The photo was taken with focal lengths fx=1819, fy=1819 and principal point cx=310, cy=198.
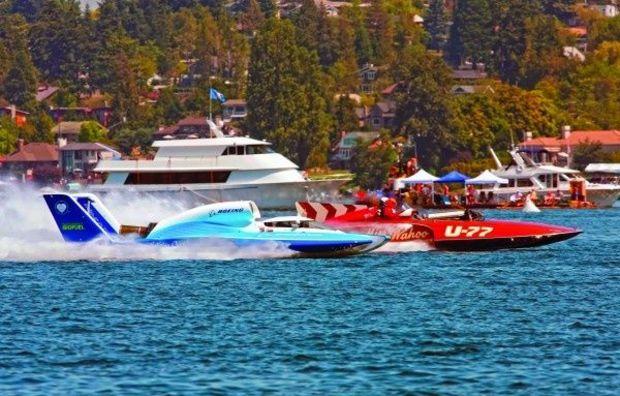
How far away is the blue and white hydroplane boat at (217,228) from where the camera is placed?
57.5 m

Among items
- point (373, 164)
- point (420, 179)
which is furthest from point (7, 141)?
point (420, 179)

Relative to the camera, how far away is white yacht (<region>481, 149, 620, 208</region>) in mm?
119394

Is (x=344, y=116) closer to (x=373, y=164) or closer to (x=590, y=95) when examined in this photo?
(x=590, y=95)

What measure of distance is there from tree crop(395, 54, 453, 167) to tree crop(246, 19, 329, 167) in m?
9.47

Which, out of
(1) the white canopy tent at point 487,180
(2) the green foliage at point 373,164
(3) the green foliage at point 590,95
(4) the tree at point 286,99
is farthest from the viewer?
(3) the green foliage at point 590,95

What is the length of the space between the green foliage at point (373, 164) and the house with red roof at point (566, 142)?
11.7 metres

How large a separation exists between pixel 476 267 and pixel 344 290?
8.40 metres

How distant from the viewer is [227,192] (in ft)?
380

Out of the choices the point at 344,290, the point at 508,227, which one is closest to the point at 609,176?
the point at 508,227

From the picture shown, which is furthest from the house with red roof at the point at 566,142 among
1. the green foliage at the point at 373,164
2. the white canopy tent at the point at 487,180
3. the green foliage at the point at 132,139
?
the green foliage at the point at 132,139

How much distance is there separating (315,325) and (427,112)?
119309mm

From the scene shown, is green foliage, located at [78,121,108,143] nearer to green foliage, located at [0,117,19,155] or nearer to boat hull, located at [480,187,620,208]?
green foliage, located at [0,117,19,155]

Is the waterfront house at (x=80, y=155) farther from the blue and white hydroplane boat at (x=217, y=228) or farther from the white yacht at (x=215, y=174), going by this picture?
the blue and white hydroplane boat at (x=217, y=228)

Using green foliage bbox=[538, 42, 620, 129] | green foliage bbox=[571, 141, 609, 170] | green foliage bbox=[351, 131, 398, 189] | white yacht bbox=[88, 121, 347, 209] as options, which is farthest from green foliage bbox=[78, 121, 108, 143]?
white yacht bbox=[88, 121, 347, 209]
